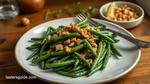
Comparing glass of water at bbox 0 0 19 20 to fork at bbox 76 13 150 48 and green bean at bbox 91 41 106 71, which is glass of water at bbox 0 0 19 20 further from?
green bean at bbox 91 41 106 71

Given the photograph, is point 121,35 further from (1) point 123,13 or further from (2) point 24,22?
(2) point 24,22

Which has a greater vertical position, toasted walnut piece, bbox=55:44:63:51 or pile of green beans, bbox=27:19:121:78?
toasted walnut piece, bbox=55:44:63:51

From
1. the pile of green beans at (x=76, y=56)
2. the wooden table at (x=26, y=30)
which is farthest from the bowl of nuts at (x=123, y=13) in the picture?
the pile of green beans at (x=76, y=56)

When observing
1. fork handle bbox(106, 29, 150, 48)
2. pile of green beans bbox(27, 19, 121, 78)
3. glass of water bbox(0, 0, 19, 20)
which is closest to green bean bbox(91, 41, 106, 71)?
pile of green beans bbox(27, 19, 121, 78)

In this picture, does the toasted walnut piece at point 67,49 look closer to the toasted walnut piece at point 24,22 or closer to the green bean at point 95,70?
the green bean at point 95,70

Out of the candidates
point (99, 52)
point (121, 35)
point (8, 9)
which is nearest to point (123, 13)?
point (121, 35)

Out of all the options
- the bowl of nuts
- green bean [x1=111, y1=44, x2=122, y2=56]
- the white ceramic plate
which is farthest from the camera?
the bowl of nuts

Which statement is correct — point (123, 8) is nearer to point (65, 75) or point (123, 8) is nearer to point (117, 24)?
point (117, 24)
